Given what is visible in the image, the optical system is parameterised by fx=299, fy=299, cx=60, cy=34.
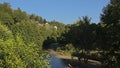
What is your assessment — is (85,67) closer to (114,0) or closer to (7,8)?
(114,0)

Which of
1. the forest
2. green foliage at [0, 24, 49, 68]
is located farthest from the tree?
green foliage at [0, 24, 49, 68]

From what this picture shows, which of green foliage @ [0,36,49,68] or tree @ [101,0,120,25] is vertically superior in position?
tree @ [101,0,120,25]

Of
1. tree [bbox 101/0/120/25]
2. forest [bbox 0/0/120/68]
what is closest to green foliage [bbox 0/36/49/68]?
forest [bbox 0/0/120/68]

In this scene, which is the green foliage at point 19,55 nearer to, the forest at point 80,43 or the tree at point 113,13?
the forest at point 80,43

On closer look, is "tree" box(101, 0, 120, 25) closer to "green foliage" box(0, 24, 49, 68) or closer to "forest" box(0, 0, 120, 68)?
"forest" box(0, 0, 120, 68)

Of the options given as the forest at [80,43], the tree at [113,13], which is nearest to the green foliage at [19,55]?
the forest at [80,43]

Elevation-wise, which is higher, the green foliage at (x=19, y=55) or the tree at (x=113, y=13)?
the tree at (x=113, y=13)

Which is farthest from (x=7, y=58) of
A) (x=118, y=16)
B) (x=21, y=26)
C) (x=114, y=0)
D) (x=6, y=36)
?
(x=21, y=26)

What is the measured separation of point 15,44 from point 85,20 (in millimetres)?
56302

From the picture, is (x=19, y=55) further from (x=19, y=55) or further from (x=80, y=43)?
(x=80, y=43)

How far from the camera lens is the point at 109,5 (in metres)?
53.3

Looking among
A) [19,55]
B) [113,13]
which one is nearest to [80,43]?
[113,13]

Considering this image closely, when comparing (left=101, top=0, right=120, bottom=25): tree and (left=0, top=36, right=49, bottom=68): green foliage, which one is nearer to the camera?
(left=0, top=36, right=49, bottom=68): green foliage

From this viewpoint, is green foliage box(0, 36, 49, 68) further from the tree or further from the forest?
the tree
